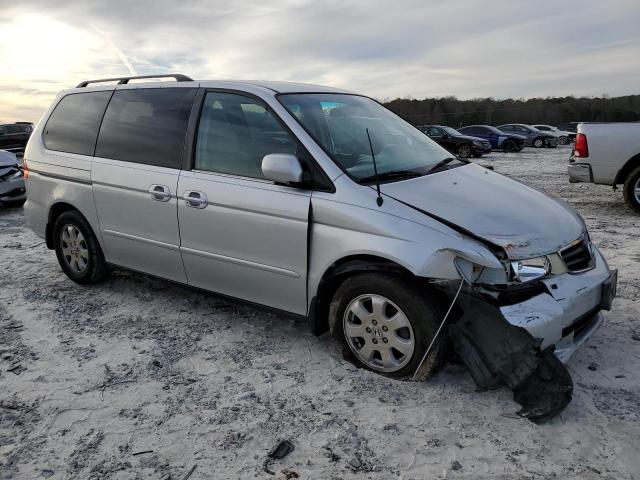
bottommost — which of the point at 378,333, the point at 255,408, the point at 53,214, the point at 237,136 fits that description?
the point at 255,408

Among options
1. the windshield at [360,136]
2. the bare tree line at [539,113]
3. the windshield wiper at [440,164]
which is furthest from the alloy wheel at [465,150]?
the bare tree line at [539,113]

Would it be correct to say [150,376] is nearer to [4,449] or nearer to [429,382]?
[4,449]

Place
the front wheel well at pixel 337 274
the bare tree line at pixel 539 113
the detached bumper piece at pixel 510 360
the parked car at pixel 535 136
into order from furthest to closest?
the bare tree line at pixel 539 113 → the parked car at pixel 535 136 → the front wheel well at pixel 337 274 → the detached bumper piece at pixel 510 360

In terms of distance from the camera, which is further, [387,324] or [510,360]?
[387,324]

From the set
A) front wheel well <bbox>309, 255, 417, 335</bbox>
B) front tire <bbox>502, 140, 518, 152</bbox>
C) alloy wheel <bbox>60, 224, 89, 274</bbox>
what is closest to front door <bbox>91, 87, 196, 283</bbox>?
alloy wheel <bbox>60, 224, 89, 274</bbox>

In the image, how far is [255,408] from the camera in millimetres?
2988

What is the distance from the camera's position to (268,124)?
357cm

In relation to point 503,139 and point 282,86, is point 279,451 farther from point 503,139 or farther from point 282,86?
point 503,139

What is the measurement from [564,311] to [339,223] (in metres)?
1.32

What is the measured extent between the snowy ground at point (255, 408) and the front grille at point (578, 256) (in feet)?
2.01

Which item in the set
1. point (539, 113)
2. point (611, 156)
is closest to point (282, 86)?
point (611, 156)

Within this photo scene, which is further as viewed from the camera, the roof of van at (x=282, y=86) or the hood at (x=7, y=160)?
the hood at (x=7, y=160)

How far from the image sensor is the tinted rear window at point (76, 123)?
457 cm

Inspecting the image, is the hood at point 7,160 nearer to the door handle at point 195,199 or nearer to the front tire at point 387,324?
the door handle at point 195,199
